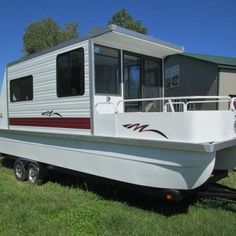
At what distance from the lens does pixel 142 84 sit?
7160 millimetres

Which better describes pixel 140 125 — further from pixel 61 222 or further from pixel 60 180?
pixel 60 180

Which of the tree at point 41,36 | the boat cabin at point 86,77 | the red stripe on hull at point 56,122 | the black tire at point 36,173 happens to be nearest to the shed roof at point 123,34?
the boat cabin at point 86,77

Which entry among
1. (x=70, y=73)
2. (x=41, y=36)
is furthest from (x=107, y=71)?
(x=41, y=36)

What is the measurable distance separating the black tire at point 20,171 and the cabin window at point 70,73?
2.18 metres

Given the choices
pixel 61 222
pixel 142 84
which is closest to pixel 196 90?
pixel 142 84

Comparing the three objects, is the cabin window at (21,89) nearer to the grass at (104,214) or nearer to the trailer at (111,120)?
the trailer at (111,120)

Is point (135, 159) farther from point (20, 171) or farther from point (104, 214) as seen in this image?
point (20, 171)

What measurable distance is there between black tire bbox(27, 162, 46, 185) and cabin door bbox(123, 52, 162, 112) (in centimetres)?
227

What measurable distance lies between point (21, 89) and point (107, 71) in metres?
2.75

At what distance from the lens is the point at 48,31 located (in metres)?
32.7

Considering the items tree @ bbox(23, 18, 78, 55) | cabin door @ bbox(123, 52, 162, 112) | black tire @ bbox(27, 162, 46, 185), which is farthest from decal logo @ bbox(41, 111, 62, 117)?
tree @ bbox(23, 18, 78, 55)

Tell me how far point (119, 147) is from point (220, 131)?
1.54 meters

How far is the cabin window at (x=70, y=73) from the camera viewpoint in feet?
20.2

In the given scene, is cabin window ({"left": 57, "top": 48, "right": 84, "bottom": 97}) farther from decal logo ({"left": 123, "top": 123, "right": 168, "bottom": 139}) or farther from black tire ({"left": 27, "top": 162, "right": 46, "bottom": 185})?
black tire ({"left": 27, "top": 162, "right": 46, "bottom": 185})
